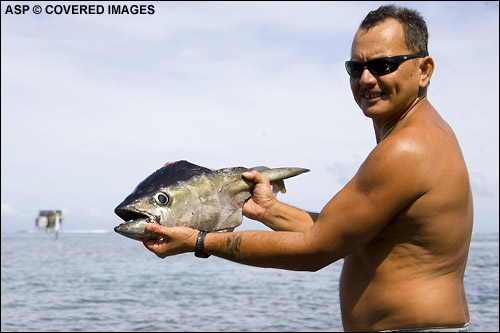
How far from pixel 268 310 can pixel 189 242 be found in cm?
1999

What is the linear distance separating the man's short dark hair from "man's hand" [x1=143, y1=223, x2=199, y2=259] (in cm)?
160

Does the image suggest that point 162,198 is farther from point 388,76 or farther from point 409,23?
point 409,23

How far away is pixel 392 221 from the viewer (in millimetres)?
3471

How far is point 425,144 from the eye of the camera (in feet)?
10.9

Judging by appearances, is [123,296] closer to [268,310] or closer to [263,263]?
Answer: [268,310]

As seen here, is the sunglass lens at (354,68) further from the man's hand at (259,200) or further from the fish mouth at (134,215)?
the fish mouth at (134,215)

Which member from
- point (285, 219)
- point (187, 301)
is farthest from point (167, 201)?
point (187, 301)

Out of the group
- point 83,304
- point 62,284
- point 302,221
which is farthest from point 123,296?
point 302,221

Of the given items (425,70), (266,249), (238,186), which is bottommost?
(266,249)

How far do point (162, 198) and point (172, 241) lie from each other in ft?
0.87

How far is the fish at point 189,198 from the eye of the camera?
3783 millimetres

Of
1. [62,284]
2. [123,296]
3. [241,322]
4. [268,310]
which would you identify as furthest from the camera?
[62,284]

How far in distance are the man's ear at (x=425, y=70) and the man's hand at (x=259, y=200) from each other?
1.31 meters

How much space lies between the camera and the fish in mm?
3783
